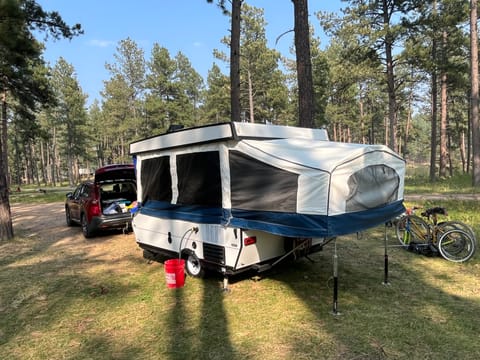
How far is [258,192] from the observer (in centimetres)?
412

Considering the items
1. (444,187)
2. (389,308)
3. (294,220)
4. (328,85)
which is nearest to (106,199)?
(294,220)

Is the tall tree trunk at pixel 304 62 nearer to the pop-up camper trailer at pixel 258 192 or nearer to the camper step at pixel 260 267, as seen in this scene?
the pop-up camper trailer at pixel 258 192

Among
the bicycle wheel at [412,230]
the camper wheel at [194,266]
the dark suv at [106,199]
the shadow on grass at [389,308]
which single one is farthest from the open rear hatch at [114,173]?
the bicycle wheel at [412,230]

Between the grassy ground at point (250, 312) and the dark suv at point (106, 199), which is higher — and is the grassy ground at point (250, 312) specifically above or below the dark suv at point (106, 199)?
below

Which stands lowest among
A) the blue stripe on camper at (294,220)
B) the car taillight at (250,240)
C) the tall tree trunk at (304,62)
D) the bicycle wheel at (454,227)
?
the bicycle wheel at (454,227)

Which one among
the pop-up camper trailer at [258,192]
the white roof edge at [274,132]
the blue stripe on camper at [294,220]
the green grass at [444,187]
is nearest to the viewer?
the blue stripe on camper at [294,220]

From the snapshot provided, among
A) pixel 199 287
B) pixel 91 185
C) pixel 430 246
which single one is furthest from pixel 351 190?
pixel 91 185

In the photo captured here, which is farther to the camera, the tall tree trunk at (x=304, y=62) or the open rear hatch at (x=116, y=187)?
the open rear hatch at (x=116, y=187)

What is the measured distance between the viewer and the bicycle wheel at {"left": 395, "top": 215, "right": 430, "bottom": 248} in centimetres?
625

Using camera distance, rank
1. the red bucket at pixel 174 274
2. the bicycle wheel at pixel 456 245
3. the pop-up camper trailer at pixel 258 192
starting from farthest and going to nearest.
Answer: the bicycle wheel at pixel 456 245 → the red bucket at pixel 174 274 → the pop-up camper trailer at pixel 258 192

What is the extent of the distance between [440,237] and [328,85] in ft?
83.8

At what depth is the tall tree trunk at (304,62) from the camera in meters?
7.81

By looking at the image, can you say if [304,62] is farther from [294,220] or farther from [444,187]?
[444,187]

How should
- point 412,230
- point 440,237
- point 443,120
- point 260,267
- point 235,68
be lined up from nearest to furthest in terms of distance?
point 260,267
point 440,237
point 412,230
point 235,68
point 443,120
